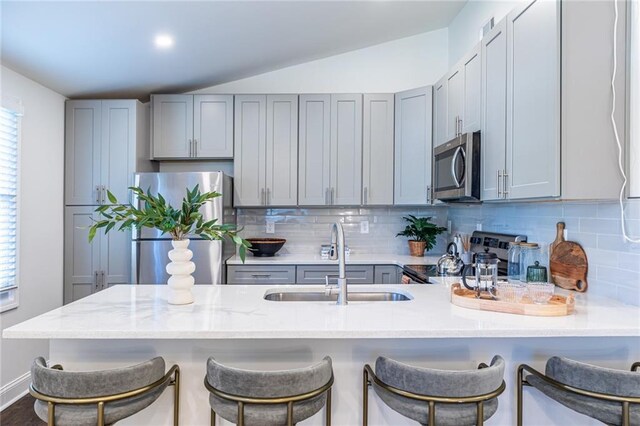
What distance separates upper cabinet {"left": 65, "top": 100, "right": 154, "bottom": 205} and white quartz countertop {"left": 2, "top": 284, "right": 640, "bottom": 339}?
1.85 meters

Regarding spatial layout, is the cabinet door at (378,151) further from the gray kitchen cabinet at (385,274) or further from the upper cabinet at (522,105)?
the upper cabinet at (522,105)

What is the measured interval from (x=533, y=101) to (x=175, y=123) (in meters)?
2.97

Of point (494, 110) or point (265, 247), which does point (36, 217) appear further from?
point (494, 110)

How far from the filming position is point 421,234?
3637mm

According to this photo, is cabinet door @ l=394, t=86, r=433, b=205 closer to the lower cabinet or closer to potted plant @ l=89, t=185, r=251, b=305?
the lower cabinet

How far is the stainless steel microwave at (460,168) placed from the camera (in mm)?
2420

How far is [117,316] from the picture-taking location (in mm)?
1485

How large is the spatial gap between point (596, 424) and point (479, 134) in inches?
64.5

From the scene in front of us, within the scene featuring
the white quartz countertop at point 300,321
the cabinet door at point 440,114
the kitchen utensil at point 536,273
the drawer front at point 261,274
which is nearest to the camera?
the white quartz countertop at point 300,321

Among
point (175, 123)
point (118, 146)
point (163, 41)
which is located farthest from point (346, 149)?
point (118, 146)

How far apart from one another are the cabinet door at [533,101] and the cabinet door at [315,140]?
1771mm

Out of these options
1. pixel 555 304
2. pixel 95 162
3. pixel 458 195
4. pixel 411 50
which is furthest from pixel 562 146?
pixel 95 162

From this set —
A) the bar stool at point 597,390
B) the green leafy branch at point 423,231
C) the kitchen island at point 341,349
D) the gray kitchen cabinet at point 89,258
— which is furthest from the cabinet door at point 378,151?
the bar stool at point 597,390

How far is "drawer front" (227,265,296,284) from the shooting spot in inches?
128
